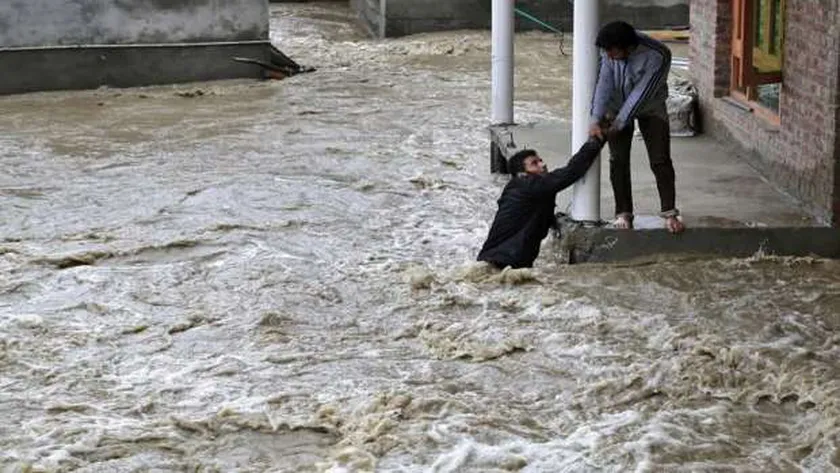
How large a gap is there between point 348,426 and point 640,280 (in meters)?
2.89

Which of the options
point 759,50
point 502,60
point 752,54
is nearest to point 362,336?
point 752,54

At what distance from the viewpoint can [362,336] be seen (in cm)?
813

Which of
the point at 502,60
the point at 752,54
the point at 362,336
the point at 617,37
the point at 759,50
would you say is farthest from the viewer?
the point at 502,60

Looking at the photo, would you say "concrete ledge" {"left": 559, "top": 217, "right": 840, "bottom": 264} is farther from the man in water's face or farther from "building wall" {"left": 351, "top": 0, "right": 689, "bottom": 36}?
"building wall" {"left": 351, "top": 0, "right": 689, "bottom": 36}

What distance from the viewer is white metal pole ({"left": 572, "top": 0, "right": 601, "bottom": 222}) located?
30.3 feet

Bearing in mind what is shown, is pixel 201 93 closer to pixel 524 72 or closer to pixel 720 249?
pixel 524 72

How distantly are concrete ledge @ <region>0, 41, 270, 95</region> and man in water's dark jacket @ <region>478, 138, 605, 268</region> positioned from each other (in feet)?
34.4

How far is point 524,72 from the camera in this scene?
1984 centimetres

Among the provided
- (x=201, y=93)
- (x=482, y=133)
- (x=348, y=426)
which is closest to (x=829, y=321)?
(x=348, y=426)

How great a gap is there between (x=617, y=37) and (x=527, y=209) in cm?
125

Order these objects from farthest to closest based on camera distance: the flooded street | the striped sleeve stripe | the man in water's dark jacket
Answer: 1. the man in water's dark jacket
2. the striped sleeve stripe
3. the flooded street

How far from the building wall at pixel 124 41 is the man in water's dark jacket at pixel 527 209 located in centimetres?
1046

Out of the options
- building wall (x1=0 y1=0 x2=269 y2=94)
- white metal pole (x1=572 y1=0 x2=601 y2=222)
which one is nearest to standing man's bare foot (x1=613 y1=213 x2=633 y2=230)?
white metal pole (x1=572 y1=0 x2=601 y2=222)

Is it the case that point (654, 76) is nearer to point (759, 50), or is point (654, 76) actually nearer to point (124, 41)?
point (759, 50)
